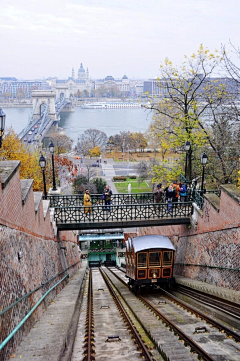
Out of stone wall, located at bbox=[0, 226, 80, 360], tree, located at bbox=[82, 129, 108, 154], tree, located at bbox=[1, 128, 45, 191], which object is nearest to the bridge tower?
tree, located at bbox=[82, 129, 108, 154]

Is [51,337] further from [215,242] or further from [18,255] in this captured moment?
[215,242]

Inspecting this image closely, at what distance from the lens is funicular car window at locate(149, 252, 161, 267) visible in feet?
47.6

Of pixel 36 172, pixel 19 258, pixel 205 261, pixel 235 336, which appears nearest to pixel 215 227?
pixel 205 261

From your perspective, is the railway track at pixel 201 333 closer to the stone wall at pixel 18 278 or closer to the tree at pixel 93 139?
the stone wall at pixel 18 278

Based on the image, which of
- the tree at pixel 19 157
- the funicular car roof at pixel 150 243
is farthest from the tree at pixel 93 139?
the funicular car roof at pixel 150 243

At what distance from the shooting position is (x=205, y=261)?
13.4 m

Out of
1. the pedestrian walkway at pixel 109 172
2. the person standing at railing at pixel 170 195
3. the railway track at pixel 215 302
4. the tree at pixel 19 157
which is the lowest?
the railway track at pixel 215 302

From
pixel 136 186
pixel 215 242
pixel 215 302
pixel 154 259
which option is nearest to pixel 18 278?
pixel 215 302

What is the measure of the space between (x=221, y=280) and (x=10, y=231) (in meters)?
7.10

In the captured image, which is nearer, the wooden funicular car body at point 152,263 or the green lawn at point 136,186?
the wooden funicular car body at point 152,263

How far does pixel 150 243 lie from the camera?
1458 centimetres

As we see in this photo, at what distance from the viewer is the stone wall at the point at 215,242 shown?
10828mm

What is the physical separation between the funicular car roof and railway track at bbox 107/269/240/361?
3.40 metres

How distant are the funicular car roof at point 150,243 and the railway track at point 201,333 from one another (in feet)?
11.1
